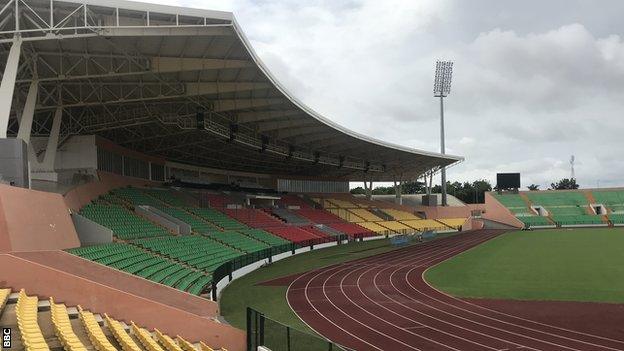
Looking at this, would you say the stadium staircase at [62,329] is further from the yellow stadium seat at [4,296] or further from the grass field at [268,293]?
the grass field at [268,293]

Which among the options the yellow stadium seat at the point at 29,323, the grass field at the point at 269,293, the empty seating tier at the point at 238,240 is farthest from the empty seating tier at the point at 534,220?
the yellow stadium seat at the point at 29,323

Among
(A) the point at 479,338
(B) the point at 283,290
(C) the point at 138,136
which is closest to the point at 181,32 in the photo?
(B) the point at 283,290

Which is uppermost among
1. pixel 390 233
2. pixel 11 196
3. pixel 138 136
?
pixel 138 136

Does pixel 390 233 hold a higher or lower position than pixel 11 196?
lower

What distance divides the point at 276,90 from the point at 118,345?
20590 mm

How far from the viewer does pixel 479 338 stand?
13.3 m

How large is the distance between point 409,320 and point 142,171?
29971mm

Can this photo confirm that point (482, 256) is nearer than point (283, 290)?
No

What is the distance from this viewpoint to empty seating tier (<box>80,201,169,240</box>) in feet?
75.6

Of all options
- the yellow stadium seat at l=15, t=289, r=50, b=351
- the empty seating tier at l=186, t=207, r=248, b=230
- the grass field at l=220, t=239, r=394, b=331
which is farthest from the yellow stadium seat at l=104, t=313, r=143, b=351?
the empty seating tier at l=186, t=207, r=248, b=230

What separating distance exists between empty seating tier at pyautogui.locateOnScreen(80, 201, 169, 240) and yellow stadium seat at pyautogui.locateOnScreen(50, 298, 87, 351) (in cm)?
1253

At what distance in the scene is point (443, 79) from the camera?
268 feet

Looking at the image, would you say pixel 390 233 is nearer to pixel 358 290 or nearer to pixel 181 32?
pixel 358 290

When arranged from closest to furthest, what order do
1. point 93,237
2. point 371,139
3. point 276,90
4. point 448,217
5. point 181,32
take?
1. point 181,32
2. point 93,237
3. point 276,90
4. point 371,139
5. point 448,217
